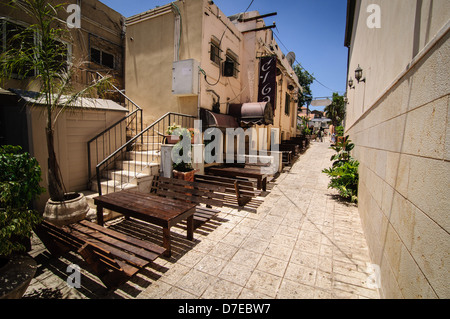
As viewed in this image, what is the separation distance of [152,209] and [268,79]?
945 centimetres

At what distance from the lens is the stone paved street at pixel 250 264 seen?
2.68 metres

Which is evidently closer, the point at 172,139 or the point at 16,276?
the point at 16,276

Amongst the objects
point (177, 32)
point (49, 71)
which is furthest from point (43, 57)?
point (177, 32)

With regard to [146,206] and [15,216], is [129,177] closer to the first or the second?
[146,206]

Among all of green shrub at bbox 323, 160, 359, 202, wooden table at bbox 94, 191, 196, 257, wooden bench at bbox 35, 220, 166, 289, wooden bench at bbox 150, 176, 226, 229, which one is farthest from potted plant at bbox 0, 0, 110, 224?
green shrub at bbox 323, 160, 359, 202

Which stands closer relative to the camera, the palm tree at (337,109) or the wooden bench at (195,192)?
the wooden bench at (195,192)

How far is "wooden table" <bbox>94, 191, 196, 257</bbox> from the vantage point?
11.1 ft

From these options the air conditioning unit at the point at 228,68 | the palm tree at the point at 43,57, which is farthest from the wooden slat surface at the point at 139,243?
the air conditioning unit at the point at 228,68

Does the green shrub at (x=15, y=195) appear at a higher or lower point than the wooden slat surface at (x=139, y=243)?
higher

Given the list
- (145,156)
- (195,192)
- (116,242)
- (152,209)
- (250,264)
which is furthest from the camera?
(145,156)

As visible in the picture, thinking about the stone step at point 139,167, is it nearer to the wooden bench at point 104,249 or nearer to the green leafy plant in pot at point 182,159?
the green leafy plant in pot at point 182,159

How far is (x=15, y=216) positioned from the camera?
Result: 2.37 meters

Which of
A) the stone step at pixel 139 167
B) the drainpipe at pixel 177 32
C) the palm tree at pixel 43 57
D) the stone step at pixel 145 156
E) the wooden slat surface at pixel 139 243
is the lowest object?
the wooden slat surface at pixel 139 243
